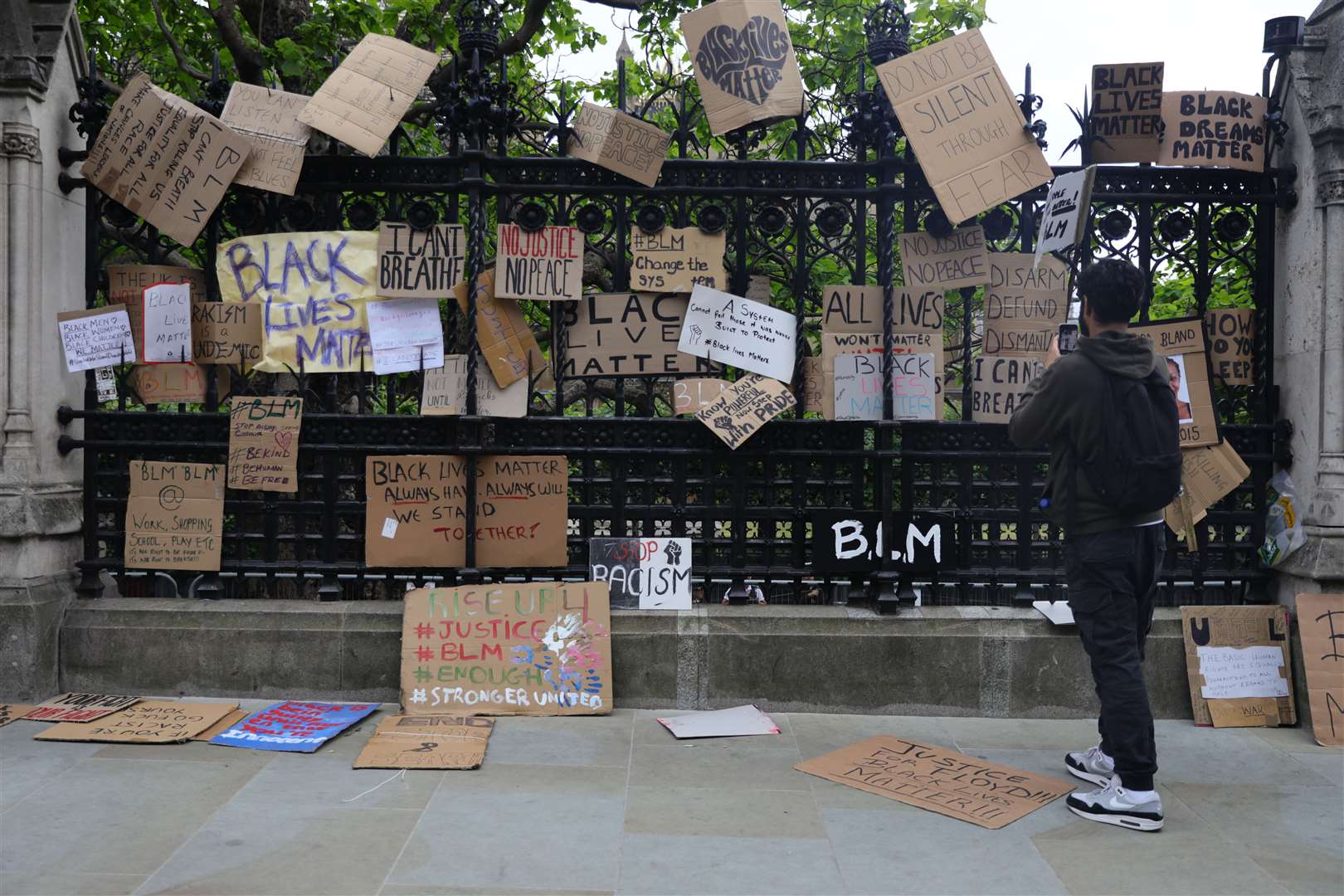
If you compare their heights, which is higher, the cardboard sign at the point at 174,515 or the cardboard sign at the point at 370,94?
the cardboard sign at the point at 370,94

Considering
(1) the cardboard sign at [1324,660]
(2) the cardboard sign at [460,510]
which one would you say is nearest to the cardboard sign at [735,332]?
(2) the cardboard sign at [460,510]

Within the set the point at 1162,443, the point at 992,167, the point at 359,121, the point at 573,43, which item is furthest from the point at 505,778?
the point at 573,43

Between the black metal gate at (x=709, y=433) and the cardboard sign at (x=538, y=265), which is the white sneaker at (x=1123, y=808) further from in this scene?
the cardboard sign at (x=538, y=265)

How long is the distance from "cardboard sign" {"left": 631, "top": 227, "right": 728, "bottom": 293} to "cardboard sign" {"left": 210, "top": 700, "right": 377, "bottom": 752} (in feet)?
8.76

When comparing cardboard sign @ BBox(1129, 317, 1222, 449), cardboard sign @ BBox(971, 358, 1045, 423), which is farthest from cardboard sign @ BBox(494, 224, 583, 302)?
cardboard sign @ BBox(1129, 317, 1222, 449)

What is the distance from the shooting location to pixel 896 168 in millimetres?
5809

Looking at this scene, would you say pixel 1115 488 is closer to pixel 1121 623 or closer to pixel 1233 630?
pixel 1121 623

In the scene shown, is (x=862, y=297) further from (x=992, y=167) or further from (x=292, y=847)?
(x=292, y=847)

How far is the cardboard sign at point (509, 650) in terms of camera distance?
561 centimetres

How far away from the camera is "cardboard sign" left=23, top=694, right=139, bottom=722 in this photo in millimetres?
5352

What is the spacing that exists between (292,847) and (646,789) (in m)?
1.42

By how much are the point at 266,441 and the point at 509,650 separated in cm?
170

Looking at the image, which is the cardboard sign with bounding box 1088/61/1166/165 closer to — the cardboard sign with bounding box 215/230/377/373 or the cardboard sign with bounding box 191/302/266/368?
the cardboard sign with bounding box 215/230/377/373

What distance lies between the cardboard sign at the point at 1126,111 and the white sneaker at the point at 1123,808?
129 inches
